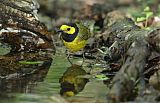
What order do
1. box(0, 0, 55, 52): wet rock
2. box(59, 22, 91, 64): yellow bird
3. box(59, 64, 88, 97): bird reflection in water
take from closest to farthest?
box(59, 64, 88, 97): bird reflection in water
box(59, 22, 91, 64): yellow bird
box(0, 0, 55, 52): wet rock

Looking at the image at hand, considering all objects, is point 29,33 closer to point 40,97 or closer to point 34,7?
point 34,7

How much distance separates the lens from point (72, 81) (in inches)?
226

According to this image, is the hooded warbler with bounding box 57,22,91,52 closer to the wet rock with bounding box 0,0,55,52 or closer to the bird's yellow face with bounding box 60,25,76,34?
the bird's yellow face with bounding box 60,25,76,34

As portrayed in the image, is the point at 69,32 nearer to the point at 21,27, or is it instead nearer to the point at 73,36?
the point at 73,36

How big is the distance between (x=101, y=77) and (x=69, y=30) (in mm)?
1659

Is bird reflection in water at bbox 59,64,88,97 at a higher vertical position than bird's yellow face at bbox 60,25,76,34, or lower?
lower

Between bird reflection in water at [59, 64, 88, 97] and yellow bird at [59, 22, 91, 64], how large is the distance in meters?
0.52

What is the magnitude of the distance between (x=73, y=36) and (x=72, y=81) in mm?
1620

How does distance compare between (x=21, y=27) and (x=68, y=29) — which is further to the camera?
(x=21, y=27)

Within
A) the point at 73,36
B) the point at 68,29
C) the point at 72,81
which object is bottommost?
the point at 72,81

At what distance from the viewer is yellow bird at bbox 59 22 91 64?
7.24 metres

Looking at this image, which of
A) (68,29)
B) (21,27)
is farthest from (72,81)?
(21,27)

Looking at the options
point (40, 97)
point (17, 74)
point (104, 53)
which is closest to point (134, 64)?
point (40, 97)

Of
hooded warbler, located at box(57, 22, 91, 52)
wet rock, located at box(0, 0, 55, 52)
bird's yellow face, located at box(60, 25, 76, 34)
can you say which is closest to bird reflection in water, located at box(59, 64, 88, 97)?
hooded warbler, located at box(57, 22, 91, 52)
